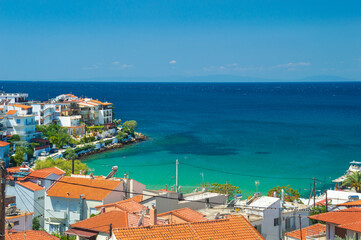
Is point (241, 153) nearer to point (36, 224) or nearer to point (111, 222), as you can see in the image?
point (36, 224)

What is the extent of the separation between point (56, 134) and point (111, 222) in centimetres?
5349

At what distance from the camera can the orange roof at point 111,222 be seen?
2061 cm

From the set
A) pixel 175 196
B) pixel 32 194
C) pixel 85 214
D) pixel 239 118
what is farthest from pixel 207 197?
pixel 239 118

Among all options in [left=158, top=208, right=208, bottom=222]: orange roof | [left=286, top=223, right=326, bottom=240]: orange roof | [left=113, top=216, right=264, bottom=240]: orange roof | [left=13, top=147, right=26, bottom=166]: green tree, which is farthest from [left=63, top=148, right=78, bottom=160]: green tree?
[left=113, top=216, right=264, bottom=240]: orange roof

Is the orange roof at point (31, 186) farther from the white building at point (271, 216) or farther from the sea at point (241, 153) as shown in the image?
the sea at point (241, 153)

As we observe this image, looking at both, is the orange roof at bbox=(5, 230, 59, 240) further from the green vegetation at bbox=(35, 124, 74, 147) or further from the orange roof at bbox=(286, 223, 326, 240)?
the green vegetation at bbox=(35, 124, 74, 147)

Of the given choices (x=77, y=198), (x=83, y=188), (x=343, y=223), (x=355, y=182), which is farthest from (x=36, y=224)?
(x=355, y=182)

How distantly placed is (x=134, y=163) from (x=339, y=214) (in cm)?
4388

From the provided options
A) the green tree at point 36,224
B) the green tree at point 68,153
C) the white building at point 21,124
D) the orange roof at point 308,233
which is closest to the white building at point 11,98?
the white building at point 21,124

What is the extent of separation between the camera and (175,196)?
2480 cm

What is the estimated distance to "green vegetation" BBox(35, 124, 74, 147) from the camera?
70656 millimetres

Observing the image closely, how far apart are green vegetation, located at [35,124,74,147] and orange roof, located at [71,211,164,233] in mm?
50557

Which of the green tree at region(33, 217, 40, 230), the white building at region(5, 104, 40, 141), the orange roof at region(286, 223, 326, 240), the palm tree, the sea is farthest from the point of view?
the white building at region(5, 104, 40, 141)

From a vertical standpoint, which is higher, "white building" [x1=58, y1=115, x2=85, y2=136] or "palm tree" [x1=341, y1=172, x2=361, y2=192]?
"white building" [x1=58, y1=115, x2=85, y2=136]
